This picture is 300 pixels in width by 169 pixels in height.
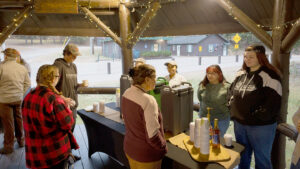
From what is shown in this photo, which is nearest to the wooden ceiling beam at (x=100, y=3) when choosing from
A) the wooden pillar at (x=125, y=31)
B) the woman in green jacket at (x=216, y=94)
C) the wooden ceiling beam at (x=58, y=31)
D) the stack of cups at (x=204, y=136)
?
the wooden pillar at (x=125, y=31)

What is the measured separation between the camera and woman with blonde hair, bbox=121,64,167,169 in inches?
56.1

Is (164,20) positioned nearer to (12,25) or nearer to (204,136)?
(12,25)

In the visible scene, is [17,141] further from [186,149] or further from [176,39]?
[176,39]

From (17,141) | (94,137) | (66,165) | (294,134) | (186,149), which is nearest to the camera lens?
(186,149)

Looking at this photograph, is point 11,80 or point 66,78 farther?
point 11,80

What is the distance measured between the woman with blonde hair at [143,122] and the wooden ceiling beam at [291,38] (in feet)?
6.05

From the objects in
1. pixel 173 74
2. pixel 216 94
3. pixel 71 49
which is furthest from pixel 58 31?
pixel 216 94

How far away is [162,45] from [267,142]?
7695 millimetres

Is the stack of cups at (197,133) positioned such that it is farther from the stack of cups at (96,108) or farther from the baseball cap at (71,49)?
the baseball cap at (71,49)

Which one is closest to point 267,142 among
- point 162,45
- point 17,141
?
point 17,141

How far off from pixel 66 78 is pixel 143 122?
5.95 ft

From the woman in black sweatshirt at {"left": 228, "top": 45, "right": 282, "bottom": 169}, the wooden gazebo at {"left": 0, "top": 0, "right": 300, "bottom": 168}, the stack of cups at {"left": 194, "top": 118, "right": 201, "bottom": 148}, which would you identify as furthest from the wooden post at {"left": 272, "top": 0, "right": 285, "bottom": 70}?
the stack of cups at {"left": 194, "top": 118, "right": 201, "bottom": 148}

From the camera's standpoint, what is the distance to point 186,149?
1.67 metres

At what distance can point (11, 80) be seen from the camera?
10.4ft
